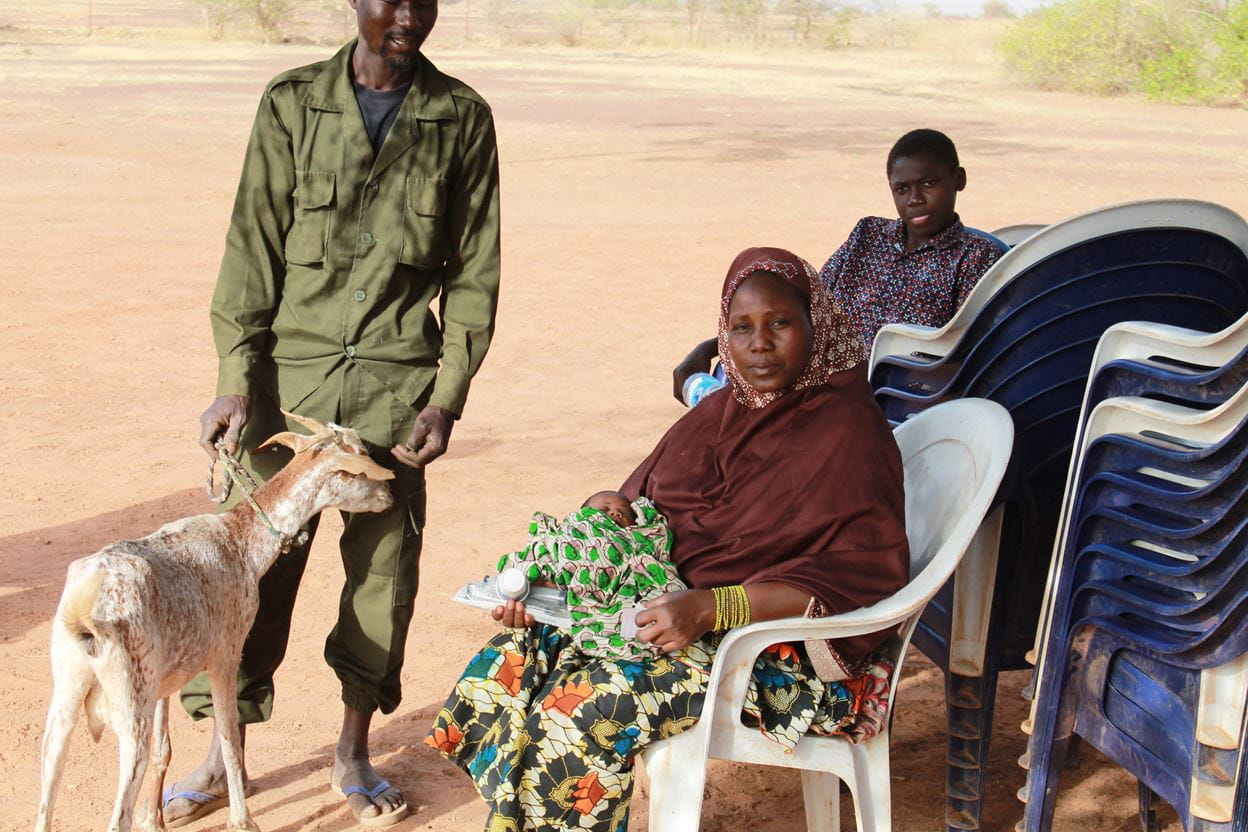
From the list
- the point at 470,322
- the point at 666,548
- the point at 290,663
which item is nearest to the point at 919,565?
the point at 666,548

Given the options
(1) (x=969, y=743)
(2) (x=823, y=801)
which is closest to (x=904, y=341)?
(1) (x=969, y=743)

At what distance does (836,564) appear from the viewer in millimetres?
3227

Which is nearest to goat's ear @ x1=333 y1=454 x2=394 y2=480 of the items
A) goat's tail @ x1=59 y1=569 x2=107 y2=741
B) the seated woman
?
the seated woman

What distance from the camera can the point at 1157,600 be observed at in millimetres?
3076

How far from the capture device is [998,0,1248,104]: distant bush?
94.1 ft

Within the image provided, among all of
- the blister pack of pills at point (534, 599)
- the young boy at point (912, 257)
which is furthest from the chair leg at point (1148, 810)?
the blister pack of pills at point (534, 599)

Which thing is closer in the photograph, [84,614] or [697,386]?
[84,614]

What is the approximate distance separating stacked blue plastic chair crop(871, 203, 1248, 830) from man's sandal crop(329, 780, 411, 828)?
1574 mm

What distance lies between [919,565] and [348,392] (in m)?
1.63

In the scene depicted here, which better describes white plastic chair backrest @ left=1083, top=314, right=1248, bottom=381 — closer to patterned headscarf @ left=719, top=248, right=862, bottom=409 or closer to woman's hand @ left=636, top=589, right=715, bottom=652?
patterned headscarf @ left=719, top=248, right=862, bottom=409

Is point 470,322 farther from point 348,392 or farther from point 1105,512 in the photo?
point 1105,512

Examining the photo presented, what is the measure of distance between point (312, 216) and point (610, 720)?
5.38 feet

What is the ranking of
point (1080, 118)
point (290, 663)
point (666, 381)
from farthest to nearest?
1. point (1080, 118)
2. point (666, 381)
3. point (290, 663)

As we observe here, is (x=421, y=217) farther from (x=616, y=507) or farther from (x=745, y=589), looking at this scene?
(x=745, y=589)
